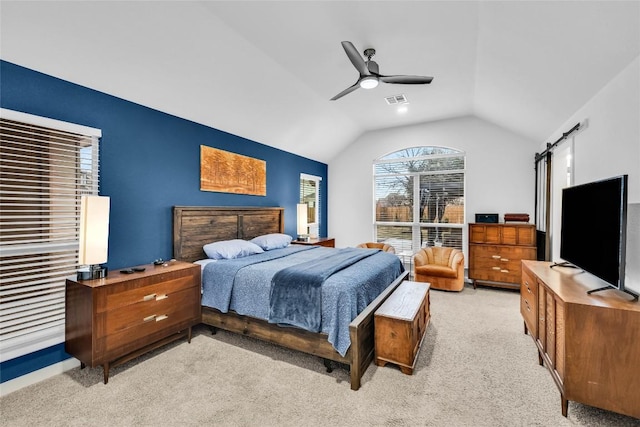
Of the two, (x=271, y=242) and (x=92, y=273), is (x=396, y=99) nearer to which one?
(x=271, y=242)

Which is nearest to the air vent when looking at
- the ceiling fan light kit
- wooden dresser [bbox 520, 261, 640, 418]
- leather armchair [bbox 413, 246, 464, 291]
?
the ceiling fan light kit

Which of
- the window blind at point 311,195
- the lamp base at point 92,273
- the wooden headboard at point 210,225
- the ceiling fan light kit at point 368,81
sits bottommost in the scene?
the lamp base at point 92,273

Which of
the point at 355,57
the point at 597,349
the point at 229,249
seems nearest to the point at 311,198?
the point at 229,249

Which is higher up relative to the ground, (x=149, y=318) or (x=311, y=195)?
(x=311, y=195)

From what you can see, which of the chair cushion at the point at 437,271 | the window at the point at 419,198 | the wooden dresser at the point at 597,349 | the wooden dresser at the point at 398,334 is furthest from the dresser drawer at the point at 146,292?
the window at the point at 419,198

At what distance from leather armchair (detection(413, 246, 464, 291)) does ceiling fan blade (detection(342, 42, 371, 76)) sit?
3.41 metres

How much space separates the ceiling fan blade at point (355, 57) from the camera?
2422 mm

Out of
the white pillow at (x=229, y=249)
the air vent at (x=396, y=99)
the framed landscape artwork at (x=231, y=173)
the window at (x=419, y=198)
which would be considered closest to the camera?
the white pillow at (x=229, y=249)

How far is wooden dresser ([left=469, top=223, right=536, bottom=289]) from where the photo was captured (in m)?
4.62

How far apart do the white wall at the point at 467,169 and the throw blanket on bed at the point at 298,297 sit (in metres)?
3.92

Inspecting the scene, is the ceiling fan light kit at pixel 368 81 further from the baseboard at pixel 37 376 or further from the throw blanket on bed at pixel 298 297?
the baseboard at pixel 37 376

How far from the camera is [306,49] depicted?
3111mm

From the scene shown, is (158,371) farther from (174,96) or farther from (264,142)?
(264,142)

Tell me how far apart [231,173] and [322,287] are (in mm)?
2618
